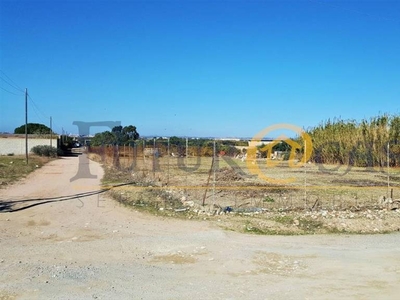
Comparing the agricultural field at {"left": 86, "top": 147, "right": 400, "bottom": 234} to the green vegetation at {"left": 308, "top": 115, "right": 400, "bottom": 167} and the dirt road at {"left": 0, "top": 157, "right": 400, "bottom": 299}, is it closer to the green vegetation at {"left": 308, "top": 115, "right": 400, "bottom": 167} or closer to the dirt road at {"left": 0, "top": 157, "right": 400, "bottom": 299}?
the dirt road at {"left": 0, "top": 157, "right": 400, "bottom": 299}

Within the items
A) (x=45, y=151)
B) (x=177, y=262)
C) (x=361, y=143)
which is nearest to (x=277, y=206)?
(x=177, y=262)

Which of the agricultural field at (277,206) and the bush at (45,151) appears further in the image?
the bush at (45,151)

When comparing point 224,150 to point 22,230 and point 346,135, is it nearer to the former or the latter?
point 346,135

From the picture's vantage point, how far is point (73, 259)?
7.03 metres

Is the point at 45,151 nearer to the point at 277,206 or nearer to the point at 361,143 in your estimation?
the point at 361,143

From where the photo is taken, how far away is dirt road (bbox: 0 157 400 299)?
18.1ft

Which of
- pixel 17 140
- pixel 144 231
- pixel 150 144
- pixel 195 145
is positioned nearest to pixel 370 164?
pixel 195 145

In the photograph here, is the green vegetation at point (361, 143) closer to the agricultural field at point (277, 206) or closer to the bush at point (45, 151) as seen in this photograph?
the agricultural field at point (277, 206)

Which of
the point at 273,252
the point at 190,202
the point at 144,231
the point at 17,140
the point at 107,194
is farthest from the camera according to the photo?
the point at 17,140

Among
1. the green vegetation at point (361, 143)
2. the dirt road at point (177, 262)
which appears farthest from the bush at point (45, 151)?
the dirt road at point (177, 262)

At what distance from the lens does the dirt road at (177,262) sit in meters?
5.50

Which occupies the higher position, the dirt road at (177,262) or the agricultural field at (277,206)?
the agricultural field at (277,206)

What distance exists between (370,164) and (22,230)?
26793 mm

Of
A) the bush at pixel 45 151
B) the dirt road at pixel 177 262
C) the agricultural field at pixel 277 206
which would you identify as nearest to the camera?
the dirt road at pixel 177 262
